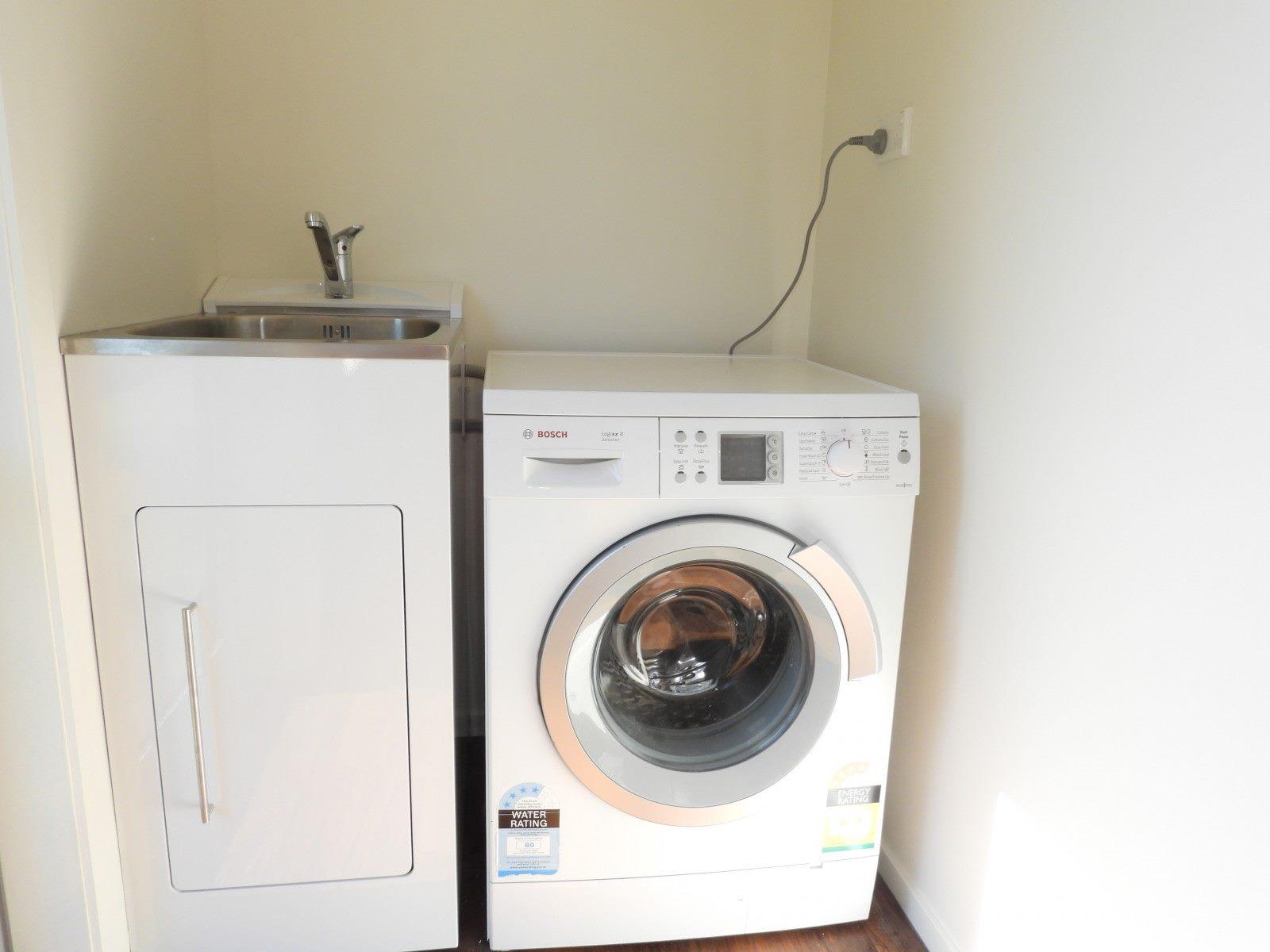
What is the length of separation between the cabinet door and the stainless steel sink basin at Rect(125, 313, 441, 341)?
0.57m

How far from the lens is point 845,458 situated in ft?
4.25

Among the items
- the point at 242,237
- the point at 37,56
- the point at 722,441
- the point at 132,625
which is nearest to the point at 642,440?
the point at 722,441

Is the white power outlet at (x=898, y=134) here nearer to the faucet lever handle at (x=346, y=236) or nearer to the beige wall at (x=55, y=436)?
the faucet lever handle at (x=346, y=236)

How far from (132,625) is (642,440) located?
801mm

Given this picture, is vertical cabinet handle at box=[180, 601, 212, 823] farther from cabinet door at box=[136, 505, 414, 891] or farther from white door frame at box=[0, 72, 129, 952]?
white door frame at box=[0, 72, 129, 952]

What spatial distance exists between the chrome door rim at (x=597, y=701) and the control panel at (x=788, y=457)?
0.07 metres

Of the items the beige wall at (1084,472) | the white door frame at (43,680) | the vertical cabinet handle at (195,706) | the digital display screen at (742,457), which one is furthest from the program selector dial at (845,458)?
the white door frame at (43,680)

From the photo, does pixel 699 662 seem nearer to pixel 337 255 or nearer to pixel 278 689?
pixel 278 689

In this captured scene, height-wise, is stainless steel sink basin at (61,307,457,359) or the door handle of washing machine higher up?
stainless steel sink basin at (61,307,457,359)

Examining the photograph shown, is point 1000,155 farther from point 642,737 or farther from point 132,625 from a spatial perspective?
point 132,625

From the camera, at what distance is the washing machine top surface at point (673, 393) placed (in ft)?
4.08

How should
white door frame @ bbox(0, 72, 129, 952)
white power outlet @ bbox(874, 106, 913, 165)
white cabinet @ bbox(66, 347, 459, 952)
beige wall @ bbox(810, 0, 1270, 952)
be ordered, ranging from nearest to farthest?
beige wall @ bbox(810, 0, 1270, 952), white door frame @ bbox(0, 72, 129, 952), white cabinet @ bbox(66, 347, 459, 952), white power outlet @ bbox(874, 106, 913, 165)

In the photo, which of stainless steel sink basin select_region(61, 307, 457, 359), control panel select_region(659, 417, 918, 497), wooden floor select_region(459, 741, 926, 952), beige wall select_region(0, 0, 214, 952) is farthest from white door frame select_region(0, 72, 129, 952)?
control panel select_region(659, 417, 918, 497)

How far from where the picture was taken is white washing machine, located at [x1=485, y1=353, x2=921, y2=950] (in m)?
1.25
